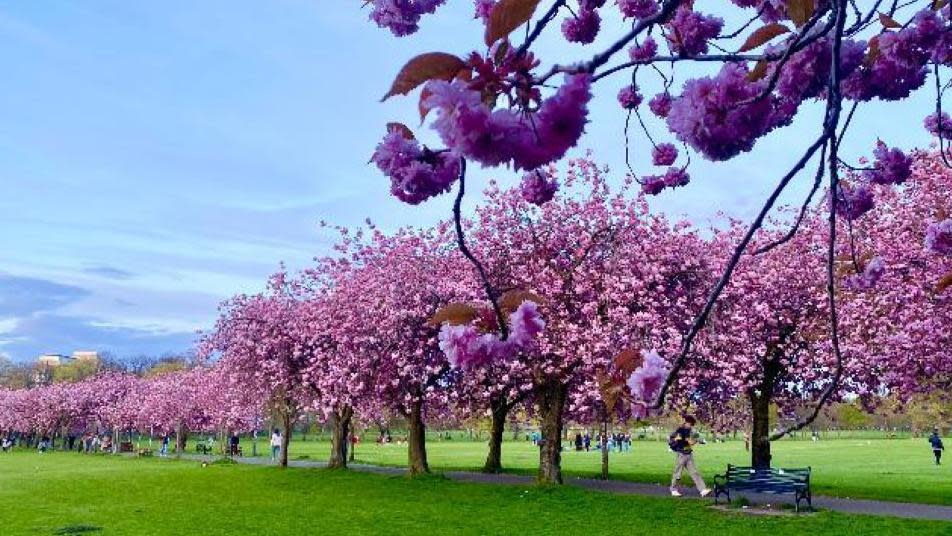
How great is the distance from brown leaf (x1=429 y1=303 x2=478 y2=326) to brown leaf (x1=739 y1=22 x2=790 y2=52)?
44.0 inches

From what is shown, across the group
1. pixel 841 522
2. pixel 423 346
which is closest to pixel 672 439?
pixel 841 522

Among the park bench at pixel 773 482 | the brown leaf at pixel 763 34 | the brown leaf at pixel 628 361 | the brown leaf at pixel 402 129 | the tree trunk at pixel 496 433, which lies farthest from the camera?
the tree trunk at pixel 496 433

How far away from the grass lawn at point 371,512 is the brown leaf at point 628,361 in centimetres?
1232

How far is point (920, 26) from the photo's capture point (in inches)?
129

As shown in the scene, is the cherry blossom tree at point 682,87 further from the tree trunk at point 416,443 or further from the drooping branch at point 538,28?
the tree trunk at point 416,443

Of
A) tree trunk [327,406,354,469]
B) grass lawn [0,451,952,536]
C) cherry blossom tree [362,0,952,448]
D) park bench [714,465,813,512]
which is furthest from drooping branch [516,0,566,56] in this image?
tree trunk [327,406,354,469]

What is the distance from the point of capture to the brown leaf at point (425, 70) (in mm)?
1826

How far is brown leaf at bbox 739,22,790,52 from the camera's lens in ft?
7.95

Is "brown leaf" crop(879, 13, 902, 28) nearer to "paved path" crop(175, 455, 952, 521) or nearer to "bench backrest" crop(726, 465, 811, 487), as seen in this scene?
"bench backrest" crop(726, 465, 811, 487)

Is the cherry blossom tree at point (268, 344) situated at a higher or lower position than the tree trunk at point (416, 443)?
higher

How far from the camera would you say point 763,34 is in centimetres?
243

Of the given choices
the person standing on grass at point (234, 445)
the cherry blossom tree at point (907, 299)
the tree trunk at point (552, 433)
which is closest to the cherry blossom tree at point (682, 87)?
the cherry blossom tree at point (907, 299)

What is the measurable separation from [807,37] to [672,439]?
18.1 m

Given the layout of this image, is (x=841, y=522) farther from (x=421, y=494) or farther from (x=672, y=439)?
(x=421, y=494)
